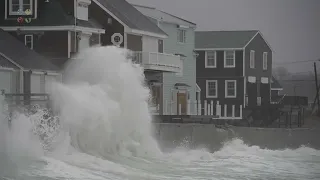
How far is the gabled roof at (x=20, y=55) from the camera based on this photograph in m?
16.4

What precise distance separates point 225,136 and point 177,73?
16.5 ft

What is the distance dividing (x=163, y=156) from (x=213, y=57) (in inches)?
438

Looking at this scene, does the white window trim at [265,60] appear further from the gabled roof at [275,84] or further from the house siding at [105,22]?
the house siding at [105,22]

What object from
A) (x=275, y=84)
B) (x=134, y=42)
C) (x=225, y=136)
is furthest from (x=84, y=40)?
(x=275, y=84)

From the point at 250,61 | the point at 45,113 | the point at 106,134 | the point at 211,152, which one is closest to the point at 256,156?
the point at 211,152

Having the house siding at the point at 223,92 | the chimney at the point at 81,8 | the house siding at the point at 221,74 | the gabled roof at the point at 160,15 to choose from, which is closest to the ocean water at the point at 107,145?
the chimney at the point at 81,8

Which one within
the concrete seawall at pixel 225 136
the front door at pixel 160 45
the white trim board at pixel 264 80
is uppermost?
the front door at pixel 160 45

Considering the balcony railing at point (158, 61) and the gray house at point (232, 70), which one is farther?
the gray house at point (232, 70)

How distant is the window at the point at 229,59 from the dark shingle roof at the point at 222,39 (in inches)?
15.1

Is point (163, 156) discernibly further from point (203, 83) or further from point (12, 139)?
point (203, 83)

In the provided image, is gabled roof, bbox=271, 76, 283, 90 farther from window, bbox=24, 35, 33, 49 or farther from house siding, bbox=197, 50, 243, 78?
window, bbox=24, 35, 33, 49

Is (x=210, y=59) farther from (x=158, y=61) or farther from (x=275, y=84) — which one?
(x=158, y=61)

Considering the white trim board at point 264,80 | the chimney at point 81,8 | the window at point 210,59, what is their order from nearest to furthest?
the chimney at point 81,8, the white trim board at point 264,80, the window at point 210,59

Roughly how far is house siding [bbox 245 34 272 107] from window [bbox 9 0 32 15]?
7.58 metres
